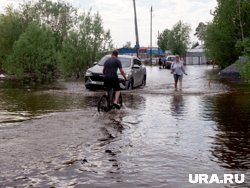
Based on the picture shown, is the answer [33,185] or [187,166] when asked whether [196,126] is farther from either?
[33,185]

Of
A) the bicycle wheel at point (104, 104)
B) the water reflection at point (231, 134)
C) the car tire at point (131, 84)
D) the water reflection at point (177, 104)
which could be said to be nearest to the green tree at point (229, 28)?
the car tire at point (131, 84)

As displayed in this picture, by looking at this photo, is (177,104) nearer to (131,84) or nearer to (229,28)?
(131,84)

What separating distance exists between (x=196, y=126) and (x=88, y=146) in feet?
10.8

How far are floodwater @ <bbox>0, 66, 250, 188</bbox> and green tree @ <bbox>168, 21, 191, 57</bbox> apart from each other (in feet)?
284

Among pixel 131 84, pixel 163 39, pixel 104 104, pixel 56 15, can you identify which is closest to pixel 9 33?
pixel 56 15

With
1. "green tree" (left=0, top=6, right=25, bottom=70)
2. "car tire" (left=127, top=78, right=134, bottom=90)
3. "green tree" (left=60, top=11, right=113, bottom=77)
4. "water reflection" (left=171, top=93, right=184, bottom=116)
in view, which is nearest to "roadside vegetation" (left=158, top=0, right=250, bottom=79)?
"green tree" (left=60, top=11, right=113, bottom=77)

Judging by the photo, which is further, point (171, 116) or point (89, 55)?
point (89, 55)

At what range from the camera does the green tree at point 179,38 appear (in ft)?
327

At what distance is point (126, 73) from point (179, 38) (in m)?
81.2

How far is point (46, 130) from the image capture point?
9.38 m

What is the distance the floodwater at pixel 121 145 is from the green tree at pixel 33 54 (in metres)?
→ 21.8

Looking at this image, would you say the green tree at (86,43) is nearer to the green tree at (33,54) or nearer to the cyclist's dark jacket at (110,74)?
the green tree at (33,54)

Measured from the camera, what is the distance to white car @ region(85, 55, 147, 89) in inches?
801

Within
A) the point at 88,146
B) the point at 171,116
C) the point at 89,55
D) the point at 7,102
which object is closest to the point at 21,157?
the point at 88,146
